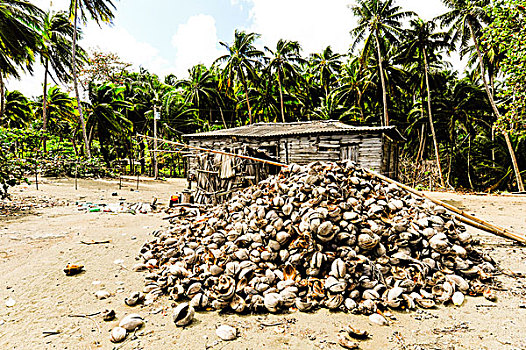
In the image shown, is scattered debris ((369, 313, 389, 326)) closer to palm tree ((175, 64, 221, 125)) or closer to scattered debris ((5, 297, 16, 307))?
scattered debris ((5, 297, 16, 307))

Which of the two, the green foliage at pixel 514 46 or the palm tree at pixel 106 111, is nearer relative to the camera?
the green foliage at pixel 514 46

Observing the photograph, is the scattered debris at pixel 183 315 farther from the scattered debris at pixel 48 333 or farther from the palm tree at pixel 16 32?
the palm tree at pixel 16 32

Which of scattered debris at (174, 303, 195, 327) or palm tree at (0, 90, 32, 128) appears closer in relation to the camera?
scattered debris at (174, 303, 195, 327)

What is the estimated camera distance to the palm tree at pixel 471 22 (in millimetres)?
16172

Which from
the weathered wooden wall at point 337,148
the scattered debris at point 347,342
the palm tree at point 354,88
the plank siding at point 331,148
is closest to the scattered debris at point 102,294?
the scattered debris at point 347,342

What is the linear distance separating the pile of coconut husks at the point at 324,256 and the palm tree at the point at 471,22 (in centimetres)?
1722

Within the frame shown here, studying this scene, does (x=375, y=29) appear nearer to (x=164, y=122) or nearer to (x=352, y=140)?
(x=352, y=140)

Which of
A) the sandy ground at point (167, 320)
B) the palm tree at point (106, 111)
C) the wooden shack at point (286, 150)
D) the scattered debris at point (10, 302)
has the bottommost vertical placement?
the sandy ground at point (167, 320)

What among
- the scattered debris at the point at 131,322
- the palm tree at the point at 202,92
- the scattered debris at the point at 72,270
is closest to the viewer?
the scattered debris at the point at 131,322

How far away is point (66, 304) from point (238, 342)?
81.3 inches

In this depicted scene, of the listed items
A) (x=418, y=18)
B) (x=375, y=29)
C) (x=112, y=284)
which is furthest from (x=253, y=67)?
(x=112, y=284)

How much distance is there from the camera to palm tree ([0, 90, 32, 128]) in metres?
22.8

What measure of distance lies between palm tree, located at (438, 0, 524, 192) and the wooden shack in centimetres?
721

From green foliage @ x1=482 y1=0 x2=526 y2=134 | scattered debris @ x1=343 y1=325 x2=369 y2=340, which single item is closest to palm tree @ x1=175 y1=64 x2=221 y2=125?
green foliage @ x1=482 y1=0 x2=526 y2=134
